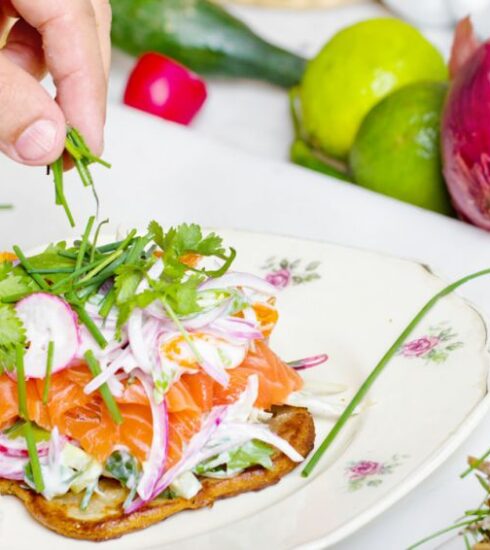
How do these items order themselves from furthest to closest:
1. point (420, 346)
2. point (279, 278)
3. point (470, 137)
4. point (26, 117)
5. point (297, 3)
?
point (297, 3) → point (470, 137) → point (279, 278) → point (420, 346) → point (26, 117)

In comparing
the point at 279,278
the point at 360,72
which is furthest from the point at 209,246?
the point at 360,72

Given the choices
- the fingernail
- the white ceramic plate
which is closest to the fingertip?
the fingernail

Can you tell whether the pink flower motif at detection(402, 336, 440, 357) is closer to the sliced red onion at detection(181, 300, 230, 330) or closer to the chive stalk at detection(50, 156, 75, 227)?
the sliced red onion at detection(181, 300, 230, 330)

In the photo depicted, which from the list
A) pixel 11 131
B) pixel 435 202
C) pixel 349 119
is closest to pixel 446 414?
pixel 11 131

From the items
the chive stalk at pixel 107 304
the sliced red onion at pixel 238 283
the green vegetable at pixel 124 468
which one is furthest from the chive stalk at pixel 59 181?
the green vegetable at pixel 124 468

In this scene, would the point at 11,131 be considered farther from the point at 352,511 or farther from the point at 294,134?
the point at 294,134

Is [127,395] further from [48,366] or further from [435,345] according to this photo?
[435,345]
